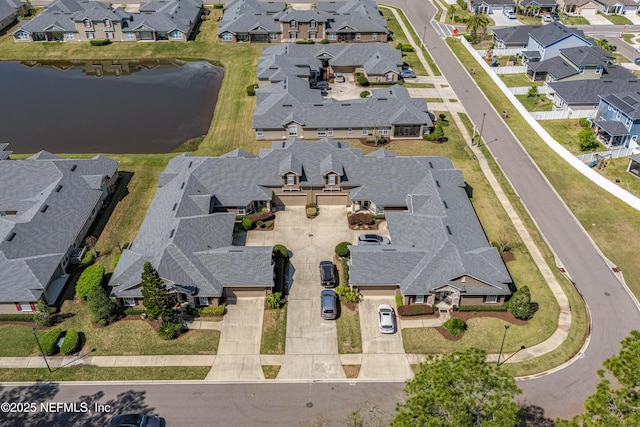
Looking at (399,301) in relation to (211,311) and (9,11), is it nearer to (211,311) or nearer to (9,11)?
(211,311)

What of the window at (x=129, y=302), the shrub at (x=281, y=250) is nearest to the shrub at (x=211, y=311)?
the window at (x=129, y=302)

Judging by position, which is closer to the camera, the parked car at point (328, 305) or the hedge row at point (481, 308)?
the parked car at point (328, 305)

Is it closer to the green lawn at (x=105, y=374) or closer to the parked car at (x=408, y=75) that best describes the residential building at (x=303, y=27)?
the parked car at (x=408, y=75)

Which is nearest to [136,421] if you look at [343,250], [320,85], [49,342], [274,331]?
[49,342]

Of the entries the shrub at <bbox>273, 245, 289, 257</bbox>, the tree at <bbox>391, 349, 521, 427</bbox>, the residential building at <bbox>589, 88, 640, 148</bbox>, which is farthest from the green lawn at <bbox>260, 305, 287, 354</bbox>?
the residential building at <bbox>589, 88, 640, 148</bbox>

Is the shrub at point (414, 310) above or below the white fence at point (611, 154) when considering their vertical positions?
below

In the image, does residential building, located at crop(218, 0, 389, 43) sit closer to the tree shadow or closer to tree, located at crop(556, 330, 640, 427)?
the tree shadow
